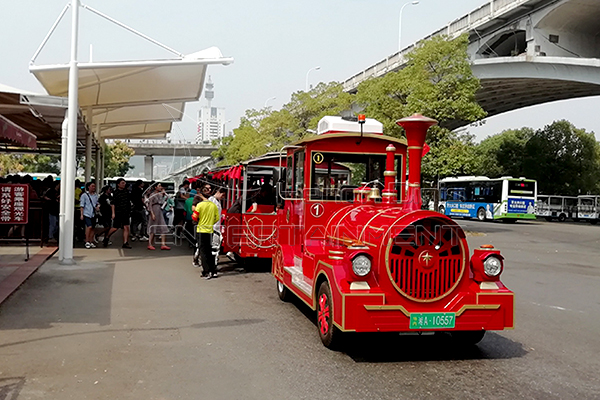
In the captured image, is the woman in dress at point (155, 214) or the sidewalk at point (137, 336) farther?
the woman in dress at point (155, 214)

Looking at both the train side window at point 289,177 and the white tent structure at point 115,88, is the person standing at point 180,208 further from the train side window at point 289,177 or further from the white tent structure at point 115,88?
the train side window at point 289,177

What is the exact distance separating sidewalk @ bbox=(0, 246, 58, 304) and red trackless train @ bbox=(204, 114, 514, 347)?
4278 mm

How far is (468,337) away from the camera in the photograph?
21.6 feet

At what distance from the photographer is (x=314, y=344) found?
6492mm

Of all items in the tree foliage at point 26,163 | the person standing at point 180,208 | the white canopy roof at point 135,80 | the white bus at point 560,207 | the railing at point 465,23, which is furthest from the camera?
the tree foliage at point 26,163

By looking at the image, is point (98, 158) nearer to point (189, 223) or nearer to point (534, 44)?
point (189, 223)

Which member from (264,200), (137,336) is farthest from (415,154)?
(264,200)

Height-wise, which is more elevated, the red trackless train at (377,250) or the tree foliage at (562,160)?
the tree foliage at (562,160)

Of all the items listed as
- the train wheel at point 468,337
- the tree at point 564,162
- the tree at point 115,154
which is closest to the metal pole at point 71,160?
the train wheel at point 468,337

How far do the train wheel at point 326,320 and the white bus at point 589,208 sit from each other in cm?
4065

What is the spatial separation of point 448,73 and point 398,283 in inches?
861

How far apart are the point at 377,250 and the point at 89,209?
10.5 m

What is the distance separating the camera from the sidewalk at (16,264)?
914 cm

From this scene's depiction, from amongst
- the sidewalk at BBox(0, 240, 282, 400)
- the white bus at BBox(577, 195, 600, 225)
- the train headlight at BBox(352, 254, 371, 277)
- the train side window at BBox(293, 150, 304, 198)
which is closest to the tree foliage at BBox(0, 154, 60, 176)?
the sidewalk at BBox(0, 240, 282, 400)
